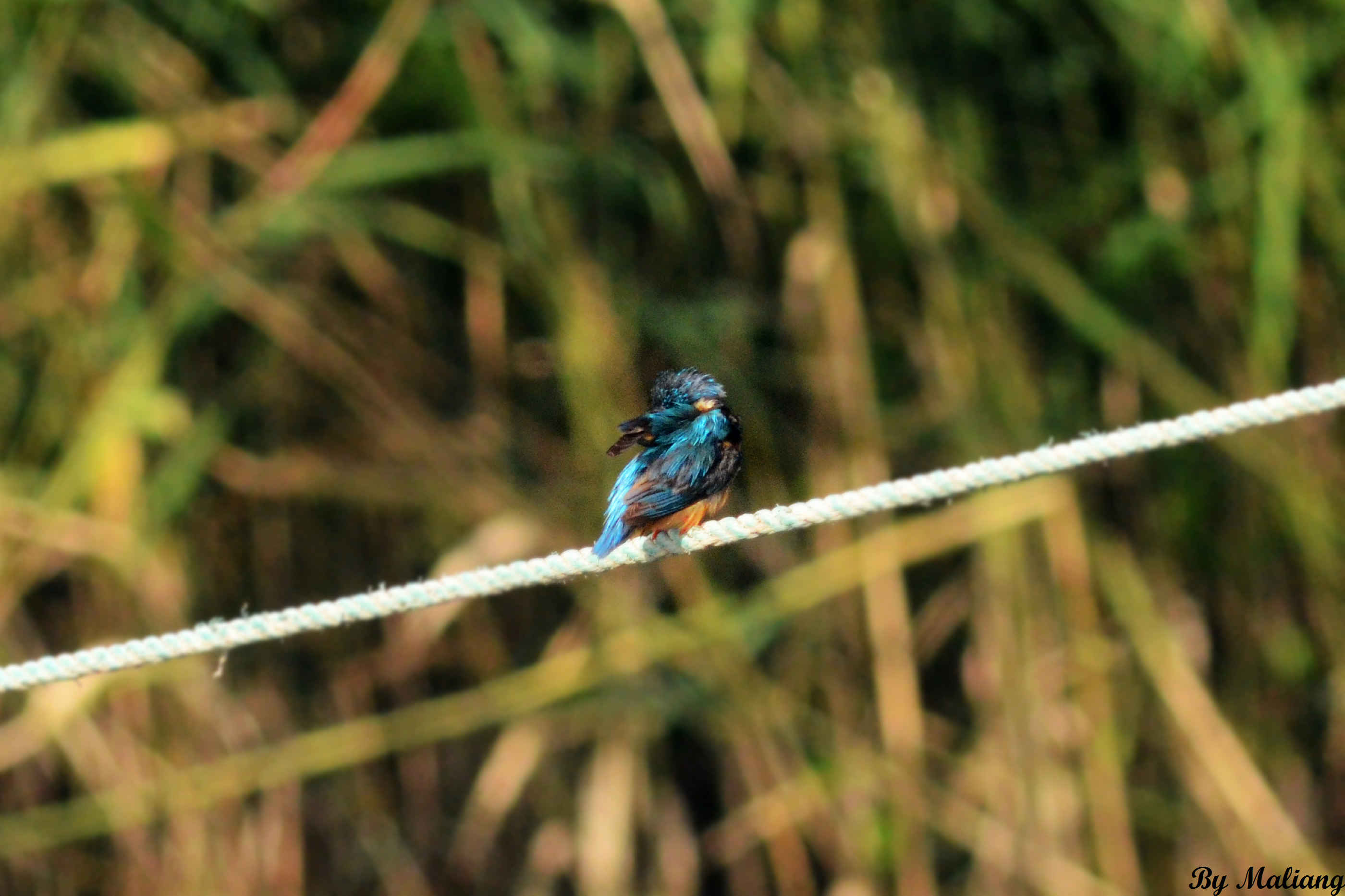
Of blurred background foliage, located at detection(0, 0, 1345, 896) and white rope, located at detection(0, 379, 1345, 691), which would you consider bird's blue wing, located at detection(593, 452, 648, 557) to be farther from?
blurred background foliage, located at detection(0, 0, 1345, 896)

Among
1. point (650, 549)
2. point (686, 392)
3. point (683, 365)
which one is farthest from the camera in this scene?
point (683, 365)

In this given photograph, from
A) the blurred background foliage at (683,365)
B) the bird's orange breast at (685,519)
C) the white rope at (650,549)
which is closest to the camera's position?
the white rope at (650,549)

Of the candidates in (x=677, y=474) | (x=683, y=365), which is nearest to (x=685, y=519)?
(x=677, y=474)

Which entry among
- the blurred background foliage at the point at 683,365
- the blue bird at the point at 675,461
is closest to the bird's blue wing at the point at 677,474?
the blue bird at the point at 675,461

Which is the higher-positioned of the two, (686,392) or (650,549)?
(686,392)

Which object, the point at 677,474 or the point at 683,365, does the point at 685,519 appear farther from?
the point at 683,365

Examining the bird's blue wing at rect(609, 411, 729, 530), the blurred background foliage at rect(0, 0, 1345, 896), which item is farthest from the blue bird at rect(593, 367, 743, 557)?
the blurred background foliage at rect(0, 0, 1345, 896)

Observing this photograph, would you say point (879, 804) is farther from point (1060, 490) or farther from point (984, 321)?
point (984, 321)

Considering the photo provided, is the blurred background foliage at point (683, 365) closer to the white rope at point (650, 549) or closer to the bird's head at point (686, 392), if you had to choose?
the bird's head at point (686, 392)
